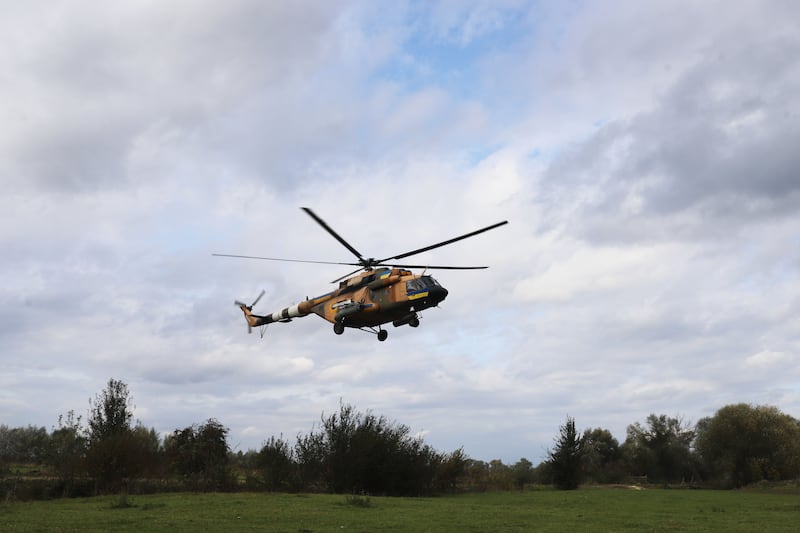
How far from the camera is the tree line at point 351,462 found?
142 ft

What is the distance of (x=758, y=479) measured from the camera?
221 ft

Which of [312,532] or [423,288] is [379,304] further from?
[312,532]

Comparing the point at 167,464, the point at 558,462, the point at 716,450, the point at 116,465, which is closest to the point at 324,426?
the point at 167,464

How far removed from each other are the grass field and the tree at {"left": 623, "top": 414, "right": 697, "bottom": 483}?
41.1m

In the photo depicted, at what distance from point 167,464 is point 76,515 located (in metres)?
20.3

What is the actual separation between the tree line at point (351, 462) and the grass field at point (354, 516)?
450 cm

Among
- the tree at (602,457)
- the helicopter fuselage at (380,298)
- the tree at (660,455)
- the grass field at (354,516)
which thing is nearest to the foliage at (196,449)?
the grass field at (354,516)

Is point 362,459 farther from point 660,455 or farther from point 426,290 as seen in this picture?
point 660,455

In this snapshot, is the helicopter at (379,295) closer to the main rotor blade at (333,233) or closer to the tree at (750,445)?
the main rotor blade at (333,233)

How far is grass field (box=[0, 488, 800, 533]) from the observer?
2462 cm

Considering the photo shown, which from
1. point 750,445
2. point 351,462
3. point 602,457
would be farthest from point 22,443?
point 750,445

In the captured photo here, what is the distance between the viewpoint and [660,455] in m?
81.3

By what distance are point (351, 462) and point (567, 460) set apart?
23236 millimetres

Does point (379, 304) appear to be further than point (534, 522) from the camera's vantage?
Yes
